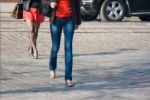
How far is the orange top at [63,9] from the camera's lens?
30.8 feet

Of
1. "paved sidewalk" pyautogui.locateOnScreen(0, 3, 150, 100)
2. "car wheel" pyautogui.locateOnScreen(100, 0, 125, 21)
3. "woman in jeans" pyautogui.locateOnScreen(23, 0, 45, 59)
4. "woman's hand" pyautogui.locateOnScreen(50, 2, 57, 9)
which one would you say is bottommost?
"car wheel" pyautogui.locateOnScreen(100, 0, 125, 21)

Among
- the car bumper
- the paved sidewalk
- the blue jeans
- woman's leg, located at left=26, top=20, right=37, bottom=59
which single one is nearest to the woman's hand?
the blue jeans

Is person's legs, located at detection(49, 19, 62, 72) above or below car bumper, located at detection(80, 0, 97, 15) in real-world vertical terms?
above

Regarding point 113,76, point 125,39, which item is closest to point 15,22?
point 125,39

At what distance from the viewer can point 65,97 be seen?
28.4ft

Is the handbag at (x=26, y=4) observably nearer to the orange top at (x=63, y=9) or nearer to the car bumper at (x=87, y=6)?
the orange top at (x=63, y=9)

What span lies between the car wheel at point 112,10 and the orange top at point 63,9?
408 inches

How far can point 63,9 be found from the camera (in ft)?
30.9

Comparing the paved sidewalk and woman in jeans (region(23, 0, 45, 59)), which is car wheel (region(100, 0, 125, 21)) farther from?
woman in jeans (region(23, 0, 45, 59))

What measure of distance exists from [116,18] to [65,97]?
11.4 meters

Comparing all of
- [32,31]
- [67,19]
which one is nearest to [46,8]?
[67,19]

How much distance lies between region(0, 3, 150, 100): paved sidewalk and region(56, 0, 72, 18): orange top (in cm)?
107

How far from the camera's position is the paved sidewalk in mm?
8977

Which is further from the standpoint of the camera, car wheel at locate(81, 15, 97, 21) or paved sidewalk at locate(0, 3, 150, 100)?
car wheel at locate(81, 15, 97, 21)
